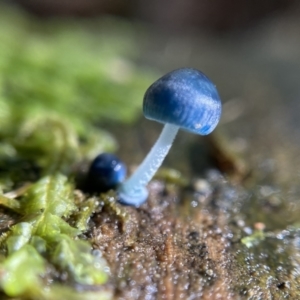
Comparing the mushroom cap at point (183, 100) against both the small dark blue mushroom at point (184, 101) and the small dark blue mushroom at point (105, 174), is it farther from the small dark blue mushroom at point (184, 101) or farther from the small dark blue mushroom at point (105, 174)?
the small dark blue mushroom at point (105, 174)

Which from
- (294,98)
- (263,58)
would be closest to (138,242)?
(294,98)

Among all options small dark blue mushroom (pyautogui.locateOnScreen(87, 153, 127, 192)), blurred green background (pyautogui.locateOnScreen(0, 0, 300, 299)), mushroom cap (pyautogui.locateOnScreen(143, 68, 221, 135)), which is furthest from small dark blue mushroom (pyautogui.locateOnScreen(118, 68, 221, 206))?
blurred green background (pyautogui.locateOnScreen(0, 0, 300, 299))

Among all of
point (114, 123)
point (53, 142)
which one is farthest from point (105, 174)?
point (114, 123)

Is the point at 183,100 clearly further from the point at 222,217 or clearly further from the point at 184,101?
the point at 222,217

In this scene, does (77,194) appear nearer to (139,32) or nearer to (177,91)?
(177,91)

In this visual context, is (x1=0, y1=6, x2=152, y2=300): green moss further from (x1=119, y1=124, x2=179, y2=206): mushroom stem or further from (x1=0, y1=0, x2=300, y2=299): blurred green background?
(x1=119, y1=124, x2=179, y2=206): mushroom stem

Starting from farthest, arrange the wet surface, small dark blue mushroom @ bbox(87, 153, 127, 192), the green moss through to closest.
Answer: small dark blue mushroom @ bbox(87, 153, 127, 192) → the wet surface → the green moss

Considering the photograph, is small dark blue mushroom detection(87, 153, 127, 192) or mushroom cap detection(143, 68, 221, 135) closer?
mushroom cap detection(143, 68, 221, 135)
